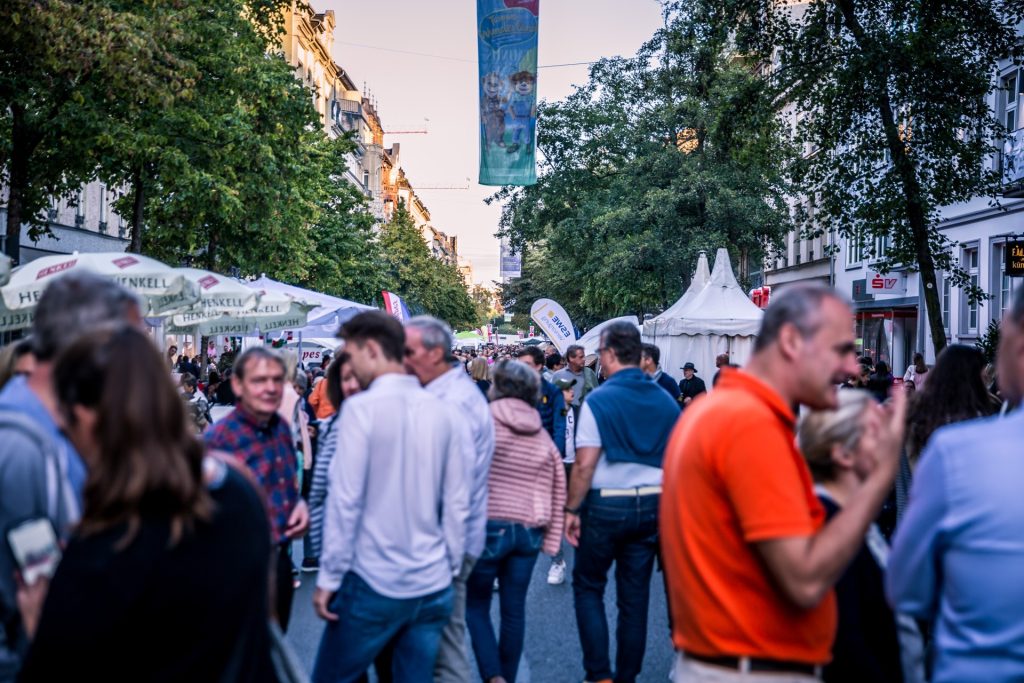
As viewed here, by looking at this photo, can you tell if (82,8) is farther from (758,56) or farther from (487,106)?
(758,56)

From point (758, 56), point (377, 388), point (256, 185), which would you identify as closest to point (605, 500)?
point (377, 388)

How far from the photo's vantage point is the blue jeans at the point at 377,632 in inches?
188

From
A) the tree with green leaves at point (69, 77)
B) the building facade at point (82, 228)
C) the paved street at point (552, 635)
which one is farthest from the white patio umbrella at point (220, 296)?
the building facade at point (82, 228)

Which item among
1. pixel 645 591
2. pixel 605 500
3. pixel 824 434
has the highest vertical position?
pixel 824 434

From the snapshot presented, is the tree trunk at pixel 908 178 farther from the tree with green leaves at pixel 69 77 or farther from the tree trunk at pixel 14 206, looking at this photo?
the tree trunk at pixel 14 206

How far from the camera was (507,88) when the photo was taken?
1494 cm

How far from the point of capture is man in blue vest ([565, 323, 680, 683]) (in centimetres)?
652

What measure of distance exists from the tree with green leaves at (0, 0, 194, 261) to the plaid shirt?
32.1ft

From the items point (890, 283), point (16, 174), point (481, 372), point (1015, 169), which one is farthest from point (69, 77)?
point (890, 283)

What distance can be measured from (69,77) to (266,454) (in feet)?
39.9

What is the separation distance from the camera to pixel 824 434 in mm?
3514

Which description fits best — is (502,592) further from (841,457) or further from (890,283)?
(890,283)

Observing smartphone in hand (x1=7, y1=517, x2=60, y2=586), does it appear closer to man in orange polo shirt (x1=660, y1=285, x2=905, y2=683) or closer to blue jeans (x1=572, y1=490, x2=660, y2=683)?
man in orange polo shirt (x1=660, y1=285, x2=905, y2=683)

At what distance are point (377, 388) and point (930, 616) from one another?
95.2 inches
